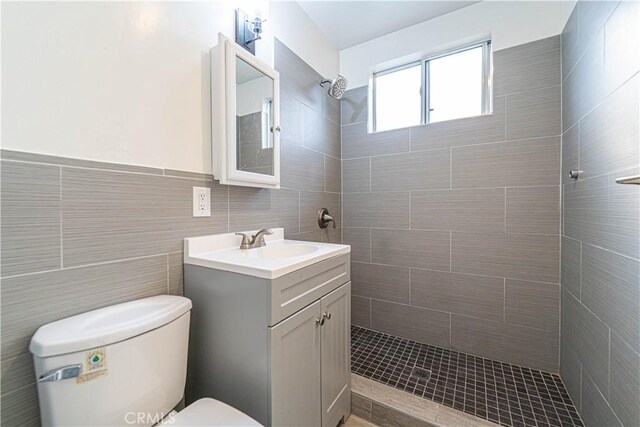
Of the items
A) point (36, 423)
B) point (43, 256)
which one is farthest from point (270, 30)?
point (36, 423)

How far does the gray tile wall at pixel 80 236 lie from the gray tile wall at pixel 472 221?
1199 millimetres

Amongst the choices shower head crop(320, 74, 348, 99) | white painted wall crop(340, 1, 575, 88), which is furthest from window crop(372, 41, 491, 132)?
shower head crop(320, 74, 348, 99)

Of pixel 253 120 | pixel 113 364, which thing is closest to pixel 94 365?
pixel 113 364

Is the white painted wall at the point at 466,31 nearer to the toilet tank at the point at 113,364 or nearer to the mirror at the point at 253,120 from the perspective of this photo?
the mirror at the point at 253,120

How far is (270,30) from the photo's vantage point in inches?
62.6

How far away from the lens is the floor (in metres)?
1.31

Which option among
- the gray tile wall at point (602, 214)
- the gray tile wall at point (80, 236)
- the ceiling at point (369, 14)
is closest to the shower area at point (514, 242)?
the gray tile wall at point (602, 214)

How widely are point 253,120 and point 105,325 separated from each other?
1067mm

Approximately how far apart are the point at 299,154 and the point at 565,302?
1850 mm

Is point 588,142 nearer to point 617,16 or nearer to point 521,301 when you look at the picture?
point 617,16

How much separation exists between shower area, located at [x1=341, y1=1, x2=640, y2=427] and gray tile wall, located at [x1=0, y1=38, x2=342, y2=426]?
1.25 metres

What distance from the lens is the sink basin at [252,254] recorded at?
0.92 m

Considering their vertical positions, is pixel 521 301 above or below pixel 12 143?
below

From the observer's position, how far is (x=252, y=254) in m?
1.22
